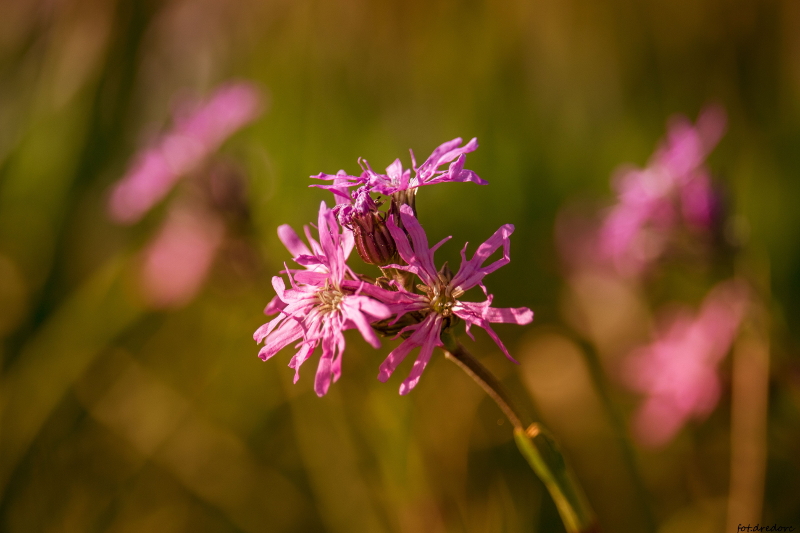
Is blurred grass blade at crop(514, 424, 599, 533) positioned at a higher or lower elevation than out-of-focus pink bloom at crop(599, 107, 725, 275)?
lower

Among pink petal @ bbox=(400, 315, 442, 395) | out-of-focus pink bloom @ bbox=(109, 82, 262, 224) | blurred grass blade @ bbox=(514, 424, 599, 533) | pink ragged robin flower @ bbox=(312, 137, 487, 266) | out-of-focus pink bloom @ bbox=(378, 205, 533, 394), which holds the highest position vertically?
out-of-focus pink bloom @ bbox=(109, 82, 262, 224)

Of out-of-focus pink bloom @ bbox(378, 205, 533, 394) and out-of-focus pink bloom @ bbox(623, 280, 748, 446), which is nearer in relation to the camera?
out-of-focus pink bloom @ bbox(378, 205, 533, 394)

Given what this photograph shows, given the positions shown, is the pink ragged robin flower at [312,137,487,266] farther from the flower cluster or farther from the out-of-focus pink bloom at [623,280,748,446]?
the out-of-focus pink bloom at [623,280,748,446]

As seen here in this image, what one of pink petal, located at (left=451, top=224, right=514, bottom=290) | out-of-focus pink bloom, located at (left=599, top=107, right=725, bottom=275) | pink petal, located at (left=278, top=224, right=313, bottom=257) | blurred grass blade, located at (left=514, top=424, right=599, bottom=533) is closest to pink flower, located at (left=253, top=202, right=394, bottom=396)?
pink petal, located at (left=278, top=224, right=313, bottom=257)

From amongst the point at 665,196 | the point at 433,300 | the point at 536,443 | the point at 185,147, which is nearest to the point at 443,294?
the point at 433,300

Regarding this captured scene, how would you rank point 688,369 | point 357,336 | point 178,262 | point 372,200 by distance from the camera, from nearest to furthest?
point 372,200 → point 688,369 → point 357,336 → point 178,262

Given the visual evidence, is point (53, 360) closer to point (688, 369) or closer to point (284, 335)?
point (284, 335)

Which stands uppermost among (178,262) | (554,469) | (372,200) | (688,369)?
(178,262)

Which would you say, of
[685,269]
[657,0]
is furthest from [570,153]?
[685,269]
